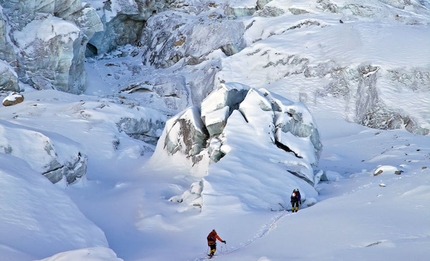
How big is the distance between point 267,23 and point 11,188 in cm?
4329

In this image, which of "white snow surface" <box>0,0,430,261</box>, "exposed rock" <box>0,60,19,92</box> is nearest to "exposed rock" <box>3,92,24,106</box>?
"white snow surface" <box>0,0,430,261</box>

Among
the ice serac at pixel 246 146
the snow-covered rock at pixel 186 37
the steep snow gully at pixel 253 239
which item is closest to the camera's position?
the steep snow gully at pixel 253 239

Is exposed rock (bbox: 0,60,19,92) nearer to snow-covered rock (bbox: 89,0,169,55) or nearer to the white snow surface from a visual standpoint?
the white snow surface

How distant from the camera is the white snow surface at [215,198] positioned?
14.6 m

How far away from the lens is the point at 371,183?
998 inches

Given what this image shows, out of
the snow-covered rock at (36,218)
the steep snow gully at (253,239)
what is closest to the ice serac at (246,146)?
the steep snow gully at (253,239)

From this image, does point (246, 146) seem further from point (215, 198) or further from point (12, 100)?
point (12, 100)

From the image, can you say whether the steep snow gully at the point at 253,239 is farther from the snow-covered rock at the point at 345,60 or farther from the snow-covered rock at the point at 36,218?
the snow-covered rock at the point at 345,60

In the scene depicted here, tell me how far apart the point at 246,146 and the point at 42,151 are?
10154 mm

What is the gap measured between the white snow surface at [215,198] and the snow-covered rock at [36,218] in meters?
0.05

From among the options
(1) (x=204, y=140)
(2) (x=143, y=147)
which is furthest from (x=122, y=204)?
(2) (x=143, y=147)

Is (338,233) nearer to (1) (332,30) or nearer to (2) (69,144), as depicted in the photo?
(2) (69,144)

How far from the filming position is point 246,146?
2778 centimetres

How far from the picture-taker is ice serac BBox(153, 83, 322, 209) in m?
24.1
